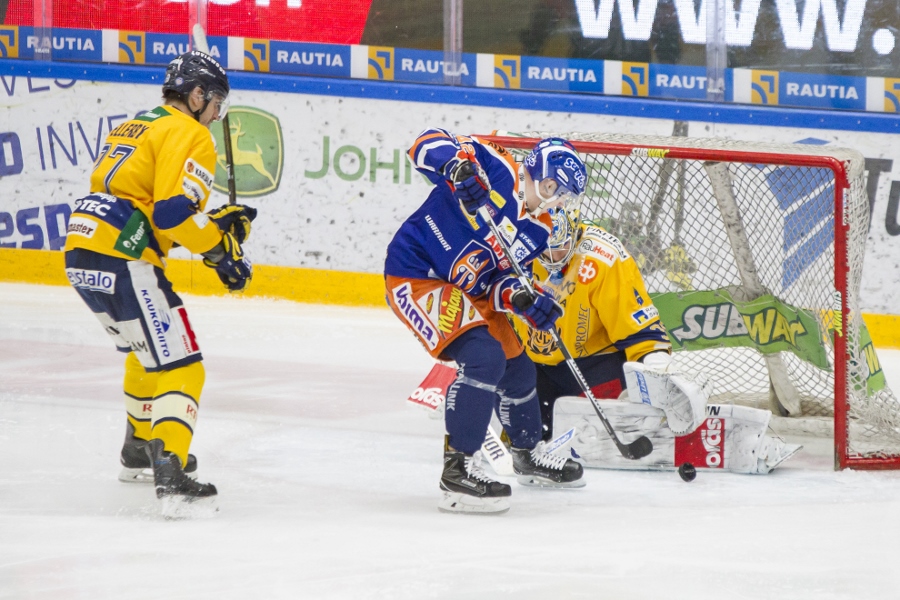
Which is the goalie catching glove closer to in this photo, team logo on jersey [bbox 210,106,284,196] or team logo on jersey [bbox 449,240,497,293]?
team logo on jersey [bbox 449,240,497,293]

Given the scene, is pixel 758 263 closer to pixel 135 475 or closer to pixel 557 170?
pixel 557 170

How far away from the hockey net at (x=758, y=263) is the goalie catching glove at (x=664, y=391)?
0.45 metres

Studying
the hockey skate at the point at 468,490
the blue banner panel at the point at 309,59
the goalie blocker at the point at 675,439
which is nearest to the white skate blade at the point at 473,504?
the hockey skate at the point at 468,490

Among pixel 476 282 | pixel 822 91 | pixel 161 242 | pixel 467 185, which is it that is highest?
pixel 822 91

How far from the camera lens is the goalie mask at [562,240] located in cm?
322

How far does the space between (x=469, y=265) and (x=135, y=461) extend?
100cm

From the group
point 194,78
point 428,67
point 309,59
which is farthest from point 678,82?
point 194,78

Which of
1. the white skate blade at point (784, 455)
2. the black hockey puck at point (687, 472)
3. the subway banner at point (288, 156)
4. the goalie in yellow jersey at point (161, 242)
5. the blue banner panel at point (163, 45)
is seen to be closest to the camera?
the goalie in yellow jersey at point (161, 242)

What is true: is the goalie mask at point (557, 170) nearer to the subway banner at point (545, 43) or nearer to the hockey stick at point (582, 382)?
the hockey stick at point (582, 382)

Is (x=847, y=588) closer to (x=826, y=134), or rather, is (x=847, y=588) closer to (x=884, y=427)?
(x=884, y=427)

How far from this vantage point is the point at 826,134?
5445 millimetres

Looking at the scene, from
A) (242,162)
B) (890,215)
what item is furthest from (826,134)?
(242,162)

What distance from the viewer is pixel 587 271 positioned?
334cm

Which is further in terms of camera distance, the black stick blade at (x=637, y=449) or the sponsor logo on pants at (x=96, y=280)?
the black stick blade at (x=637, y=449)
